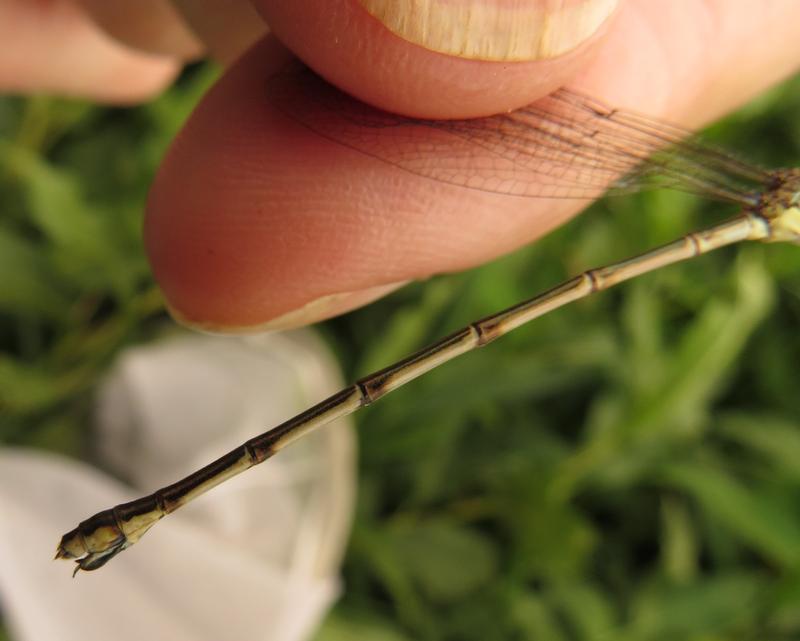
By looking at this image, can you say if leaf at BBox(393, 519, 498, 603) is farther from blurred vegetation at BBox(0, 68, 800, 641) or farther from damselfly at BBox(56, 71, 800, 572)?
damselfly at BBox(56, 71, 800, 572)

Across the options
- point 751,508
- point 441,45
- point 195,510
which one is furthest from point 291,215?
point 751,508

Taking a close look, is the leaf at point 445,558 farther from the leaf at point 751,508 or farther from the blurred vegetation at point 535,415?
the leaf at point 751,508

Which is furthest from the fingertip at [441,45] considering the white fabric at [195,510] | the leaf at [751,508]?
the leaf at [751,508]

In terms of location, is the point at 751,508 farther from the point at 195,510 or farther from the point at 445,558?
the point at 195,510

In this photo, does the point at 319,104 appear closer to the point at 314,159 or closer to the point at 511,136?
the point at 314,159

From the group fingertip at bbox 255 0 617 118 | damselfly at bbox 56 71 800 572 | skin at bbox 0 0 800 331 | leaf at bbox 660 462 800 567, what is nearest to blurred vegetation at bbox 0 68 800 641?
leaf at bbox 660 462 800 567

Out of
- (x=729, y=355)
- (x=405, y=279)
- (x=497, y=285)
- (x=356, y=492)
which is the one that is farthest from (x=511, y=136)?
(x=356, y=492)
